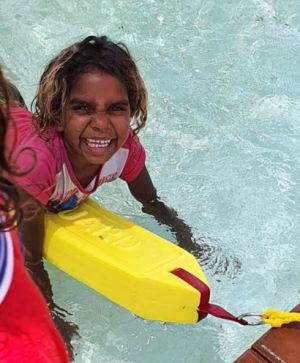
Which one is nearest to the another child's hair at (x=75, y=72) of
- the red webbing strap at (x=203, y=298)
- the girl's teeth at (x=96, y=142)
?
the girl's teeth at (x=96, y=142)

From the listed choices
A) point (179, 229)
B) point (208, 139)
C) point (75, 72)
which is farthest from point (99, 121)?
point (208, 139)

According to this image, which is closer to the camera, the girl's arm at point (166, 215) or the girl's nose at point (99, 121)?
the girl's nose at point (99, 121)

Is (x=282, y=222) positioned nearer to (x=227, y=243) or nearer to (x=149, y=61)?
(x=227, y=243)

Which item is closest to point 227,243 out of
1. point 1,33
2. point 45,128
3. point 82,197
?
point 82,197

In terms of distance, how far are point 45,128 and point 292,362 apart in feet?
3.20

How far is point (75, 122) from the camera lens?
6.92 feet

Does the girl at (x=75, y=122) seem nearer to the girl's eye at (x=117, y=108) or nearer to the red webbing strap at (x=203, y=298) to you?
the girl's eye at (x=117, y=108)

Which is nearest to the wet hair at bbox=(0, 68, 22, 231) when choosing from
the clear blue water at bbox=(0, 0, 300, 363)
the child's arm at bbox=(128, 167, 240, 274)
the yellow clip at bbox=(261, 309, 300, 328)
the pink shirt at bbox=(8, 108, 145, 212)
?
the pink shirt at bbox=(8, 108, 145, 212)

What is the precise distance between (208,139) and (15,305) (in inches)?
98.1

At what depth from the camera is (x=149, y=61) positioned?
3611 millimetres

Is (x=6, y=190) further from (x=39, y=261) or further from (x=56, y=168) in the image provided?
(x=39, y=261)

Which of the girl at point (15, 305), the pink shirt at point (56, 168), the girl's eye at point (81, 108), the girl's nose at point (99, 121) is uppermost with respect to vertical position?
the girl at point (15, 305)

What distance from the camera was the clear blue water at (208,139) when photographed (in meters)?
2.39

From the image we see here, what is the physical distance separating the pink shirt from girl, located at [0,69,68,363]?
1.06 m
